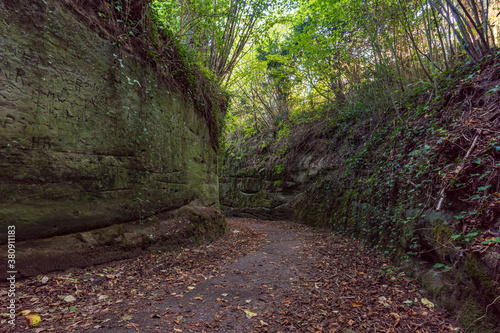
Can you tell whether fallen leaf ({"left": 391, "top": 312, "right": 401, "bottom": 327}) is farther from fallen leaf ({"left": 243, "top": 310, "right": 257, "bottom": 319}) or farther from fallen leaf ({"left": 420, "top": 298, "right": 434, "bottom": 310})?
fallen leaf ({"left": 243, "top": 310, "right": 257, "bottom": 319})

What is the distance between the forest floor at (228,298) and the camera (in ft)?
8.18

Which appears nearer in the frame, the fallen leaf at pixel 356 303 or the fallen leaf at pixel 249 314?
the fallen leaf at pixel 249 314

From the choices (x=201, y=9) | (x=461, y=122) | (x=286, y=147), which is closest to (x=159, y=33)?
(x=201, y=9)

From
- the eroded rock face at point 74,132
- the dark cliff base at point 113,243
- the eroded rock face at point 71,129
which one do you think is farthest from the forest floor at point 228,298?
the eroded rock face at point 71,129

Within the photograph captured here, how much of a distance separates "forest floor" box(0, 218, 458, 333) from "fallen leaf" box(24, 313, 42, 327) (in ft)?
0.10

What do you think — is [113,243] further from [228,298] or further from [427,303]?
[427,303]

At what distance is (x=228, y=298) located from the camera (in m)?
3.18

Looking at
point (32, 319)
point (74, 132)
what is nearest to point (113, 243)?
point (32, 319)

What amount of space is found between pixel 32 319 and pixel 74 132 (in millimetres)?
2630

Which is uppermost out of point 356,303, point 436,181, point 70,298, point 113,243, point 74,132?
→ point 74,132

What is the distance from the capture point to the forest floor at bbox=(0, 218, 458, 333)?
249 cm

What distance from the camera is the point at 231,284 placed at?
3.70 meters

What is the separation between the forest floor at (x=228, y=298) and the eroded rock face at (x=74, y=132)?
2.49 ft

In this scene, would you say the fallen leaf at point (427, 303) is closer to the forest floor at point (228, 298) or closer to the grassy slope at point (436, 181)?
the forest floor at point (228, 298)
